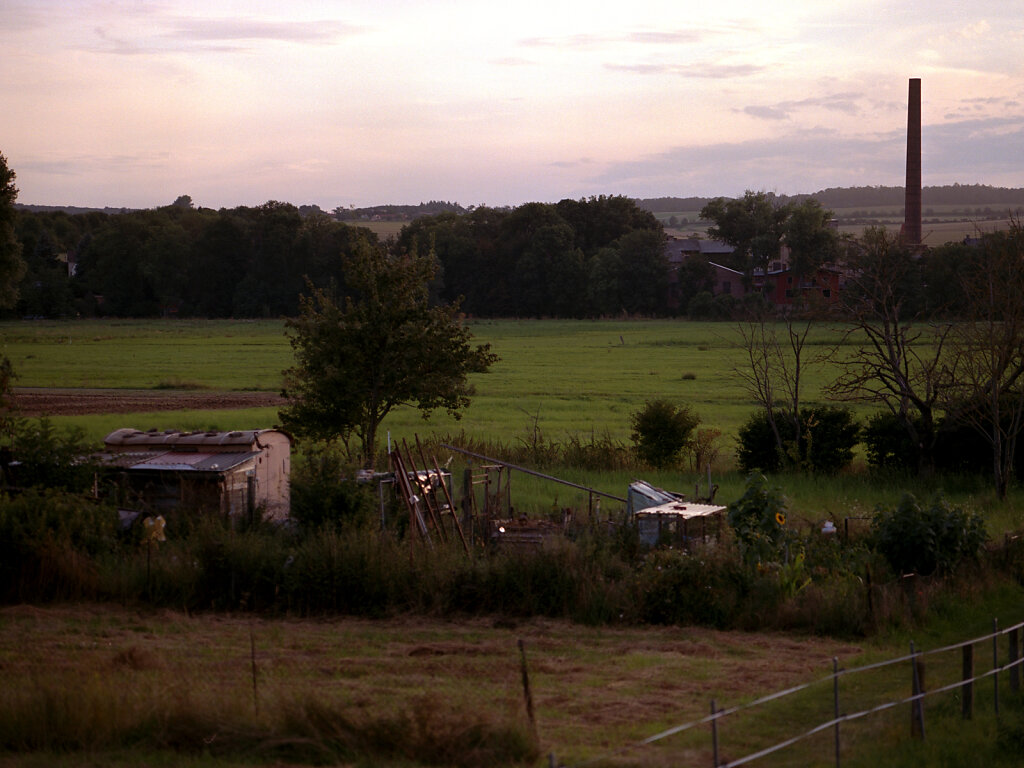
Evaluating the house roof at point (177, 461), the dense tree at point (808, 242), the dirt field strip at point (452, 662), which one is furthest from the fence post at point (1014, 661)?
the dense tree at point (808, 242)

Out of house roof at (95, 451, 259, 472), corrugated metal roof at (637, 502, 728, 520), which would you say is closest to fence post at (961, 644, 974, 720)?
corrugated metal roof at (637, 502, 728, 520)

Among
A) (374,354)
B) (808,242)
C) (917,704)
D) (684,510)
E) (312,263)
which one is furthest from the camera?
(312,263)

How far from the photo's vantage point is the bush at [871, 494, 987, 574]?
14500 millimetres

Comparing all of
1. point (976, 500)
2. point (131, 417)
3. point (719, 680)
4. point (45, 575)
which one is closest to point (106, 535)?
point (45, 575)

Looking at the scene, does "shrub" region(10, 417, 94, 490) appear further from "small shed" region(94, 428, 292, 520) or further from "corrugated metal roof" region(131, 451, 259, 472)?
"corrugated metal roof" region(131, 451, 259, 472)

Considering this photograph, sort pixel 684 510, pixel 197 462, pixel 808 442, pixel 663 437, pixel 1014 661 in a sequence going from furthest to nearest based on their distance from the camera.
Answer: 1. pixel 663 437
2. pixel 808 442
3. pixel 197 462
4. pixel 684 510
5. pixel 1014 661

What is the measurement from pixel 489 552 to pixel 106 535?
5557 mm

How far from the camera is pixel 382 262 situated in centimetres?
2369

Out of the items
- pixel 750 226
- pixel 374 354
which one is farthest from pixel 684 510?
pixel 750 226

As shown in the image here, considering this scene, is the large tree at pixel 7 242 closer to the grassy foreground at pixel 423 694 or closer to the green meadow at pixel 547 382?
the green meadow at pixel 547 382

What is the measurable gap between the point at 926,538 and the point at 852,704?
210 inches

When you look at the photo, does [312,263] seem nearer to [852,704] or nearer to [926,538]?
[926,538]

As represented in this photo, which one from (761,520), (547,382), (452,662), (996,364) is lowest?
(547,382)

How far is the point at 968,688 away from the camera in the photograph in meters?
A: 9.18
